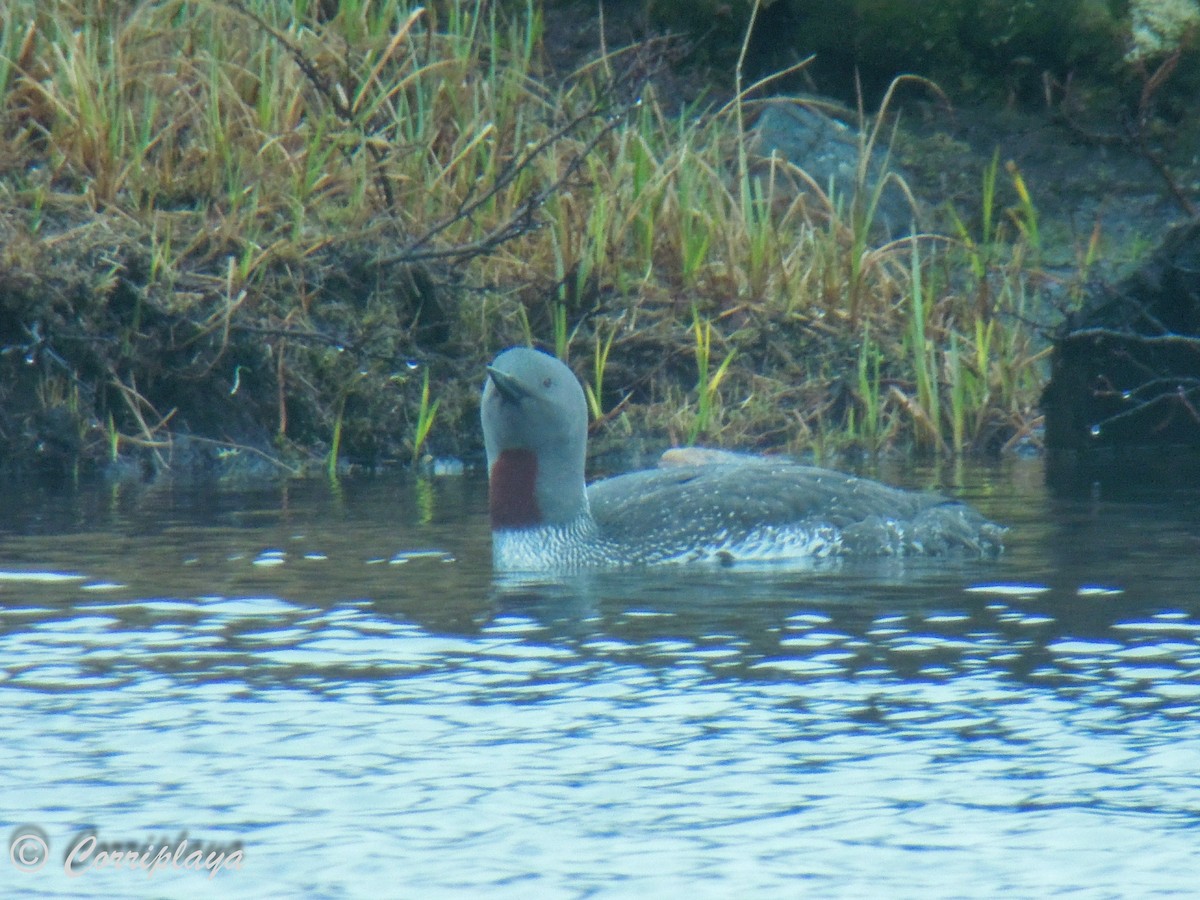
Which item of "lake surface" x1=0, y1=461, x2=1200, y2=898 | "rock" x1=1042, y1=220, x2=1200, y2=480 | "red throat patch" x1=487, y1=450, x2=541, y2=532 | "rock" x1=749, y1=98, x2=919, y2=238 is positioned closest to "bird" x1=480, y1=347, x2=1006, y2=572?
"red throat patch" x1=487, y1=450, x2=541, y2=532

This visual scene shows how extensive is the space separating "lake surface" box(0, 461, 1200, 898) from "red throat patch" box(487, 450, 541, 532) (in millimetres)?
247

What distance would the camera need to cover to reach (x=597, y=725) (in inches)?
175

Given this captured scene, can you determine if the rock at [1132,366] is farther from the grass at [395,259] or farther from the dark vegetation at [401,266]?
the grass at [395,259]

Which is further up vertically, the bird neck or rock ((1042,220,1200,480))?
rock ((1042,220,1200,480))

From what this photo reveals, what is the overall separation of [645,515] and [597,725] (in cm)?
262

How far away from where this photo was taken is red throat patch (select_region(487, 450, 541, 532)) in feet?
22.8

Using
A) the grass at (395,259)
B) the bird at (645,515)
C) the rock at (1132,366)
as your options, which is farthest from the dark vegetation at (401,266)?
the bird at (645,515)

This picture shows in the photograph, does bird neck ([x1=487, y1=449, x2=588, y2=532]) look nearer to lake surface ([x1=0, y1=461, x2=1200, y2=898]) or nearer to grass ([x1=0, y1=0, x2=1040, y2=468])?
lake surface ([x1=0, y1=461, x2=1200, y2=898])

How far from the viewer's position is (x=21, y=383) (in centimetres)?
1002

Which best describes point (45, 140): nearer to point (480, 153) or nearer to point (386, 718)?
point (480, 153)

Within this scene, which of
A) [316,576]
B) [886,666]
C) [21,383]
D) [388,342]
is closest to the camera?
[886,666]

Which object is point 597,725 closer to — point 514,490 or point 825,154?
point 514,490

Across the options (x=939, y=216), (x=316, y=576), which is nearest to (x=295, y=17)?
(x=939, y=216)

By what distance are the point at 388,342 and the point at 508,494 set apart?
12.5 feet
